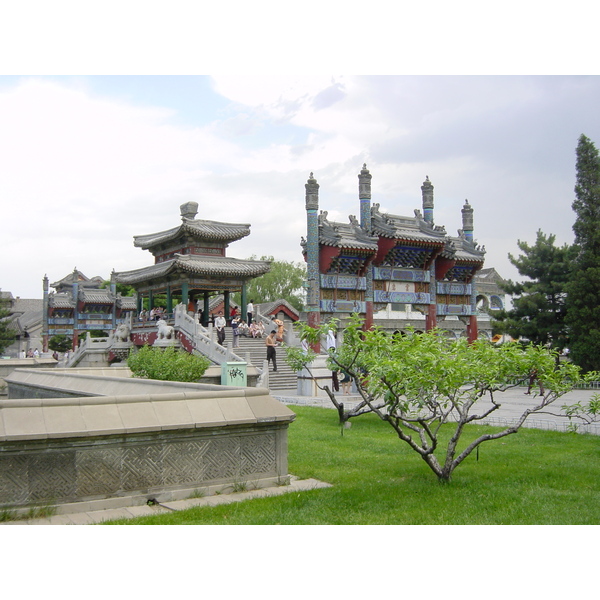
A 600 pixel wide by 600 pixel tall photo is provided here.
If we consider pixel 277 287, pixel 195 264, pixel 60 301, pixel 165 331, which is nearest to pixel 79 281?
pixel 60 301

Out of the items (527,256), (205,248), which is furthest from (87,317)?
(527,256)

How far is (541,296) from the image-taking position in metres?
26.3

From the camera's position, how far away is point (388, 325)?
86.6 feet

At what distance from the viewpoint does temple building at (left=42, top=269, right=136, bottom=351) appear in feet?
172

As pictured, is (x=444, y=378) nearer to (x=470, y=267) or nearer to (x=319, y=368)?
(x=319, y=368)

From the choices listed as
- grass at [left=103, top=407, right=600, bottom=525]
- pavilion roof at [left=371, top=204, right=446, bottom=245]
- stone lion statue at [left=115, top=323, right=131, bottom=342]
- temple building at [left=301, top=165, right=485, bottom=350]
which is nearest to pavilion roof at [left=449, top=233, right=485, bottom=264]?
temple building at [left=301, top=165, right=485, bottom=350]

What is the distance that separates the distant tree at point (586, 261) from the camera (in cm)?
2300

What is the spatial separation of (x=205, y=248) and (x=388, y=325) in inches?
A: 415

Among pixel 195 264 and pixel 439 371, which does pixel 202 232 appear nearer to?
pixel 195 264

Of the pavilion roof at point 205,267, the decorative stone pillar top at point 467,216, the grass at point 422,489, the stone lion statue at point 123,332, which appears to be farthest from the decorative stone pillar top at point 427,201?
the grass at point 422,489

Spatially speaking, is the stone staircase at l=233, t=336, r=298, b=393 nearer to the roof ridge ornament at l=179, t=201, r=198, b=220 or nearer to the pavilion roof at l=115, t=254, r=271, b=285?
the pavilion roof at l=115, t=254, r=271, b=285

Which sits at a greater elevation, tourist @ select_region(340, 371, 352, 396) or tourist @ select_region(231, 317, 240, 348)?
tourist @ select_region(231, 317, 240, 348)

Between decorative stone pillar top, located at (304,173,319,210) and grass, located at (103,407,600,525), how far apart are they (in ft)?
43.0

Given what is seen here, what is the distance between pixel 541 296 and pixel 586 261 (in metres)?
3.20
